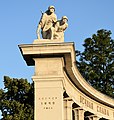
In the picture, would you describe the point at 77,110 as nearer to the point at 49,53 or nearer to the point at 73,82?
the point at 73,82

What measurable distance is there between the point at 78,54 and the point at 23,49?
6161 centimetres

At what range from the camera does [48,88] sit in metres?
34.5

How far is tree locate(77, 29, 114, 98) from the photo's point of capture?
90.4 metres

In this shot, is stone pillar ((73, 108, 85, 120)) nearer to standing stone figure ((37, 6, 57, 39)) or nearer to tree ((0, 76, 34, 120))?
standing stone figure ((37, 6, 57, 39))

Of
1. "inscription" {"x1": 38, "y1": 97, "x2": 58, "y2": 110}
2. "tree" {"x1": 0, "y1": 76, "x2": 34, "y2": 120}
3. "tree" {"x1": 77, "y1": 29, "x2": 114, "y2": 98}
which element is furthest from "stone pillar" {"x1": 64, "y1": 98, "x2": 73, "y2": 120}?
"tree" {"x1": 77, "y1": 29, "x2": 114, "y2": 98}

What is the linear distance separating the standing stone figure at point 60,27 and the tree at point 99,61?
2047 inches

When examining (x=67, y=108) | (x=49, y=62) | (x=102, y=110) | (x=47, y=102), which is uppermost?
(x=49, y=62)

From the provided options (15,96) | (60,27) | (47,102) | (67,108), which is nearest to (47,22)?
(60,27)

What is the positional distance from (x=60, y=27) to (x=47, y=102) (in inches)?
261

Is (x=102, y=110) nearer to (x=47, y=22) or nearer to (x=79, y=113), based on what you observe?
(x=79, y=113)

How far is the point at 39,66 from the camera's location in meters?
35.2

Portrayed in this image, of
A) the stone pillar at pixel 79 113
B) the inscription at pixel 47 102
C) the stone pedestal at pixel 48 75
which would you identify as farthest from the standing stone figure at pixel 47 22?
the stone pillar at pixel 79 113

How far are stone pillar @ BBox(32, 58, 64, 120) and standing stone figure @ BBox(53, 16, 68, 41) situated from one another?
204 cm

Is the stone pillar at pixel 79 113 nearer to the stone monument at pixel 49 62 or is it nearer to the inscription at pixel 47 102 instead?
the stone monument at pixel 49 62
